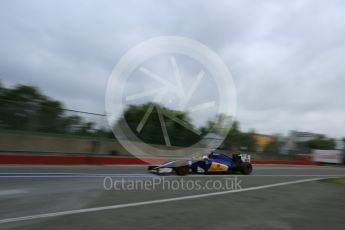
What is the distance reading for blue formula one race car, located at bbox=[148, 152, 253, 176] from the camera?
523 inches

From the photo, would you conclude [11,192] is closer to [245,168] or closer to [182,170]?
[182,170]

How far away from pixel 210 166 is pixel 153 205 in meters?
7.00

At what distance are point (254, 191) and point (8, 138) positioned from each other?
29.5 feet

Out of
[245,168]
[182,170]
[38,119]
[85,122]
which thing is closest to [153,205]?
[182,170]

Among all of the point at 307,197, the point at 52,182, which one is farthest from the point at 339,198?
the point at 52,182

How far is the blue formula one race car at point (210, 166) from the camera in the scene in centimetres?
1330

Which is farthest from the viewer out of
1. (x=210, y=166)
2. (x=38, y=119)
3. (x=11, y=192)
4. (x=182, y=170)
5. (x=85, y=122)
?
(x=85, y=122)

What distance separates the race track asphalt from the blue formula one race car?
160 centimetres

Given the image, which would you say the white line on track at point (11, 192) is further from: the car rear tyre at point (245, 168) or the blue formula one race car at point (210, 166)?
the car rear tyre at point (245, 168)

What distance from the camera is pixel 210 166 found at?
47.8ft

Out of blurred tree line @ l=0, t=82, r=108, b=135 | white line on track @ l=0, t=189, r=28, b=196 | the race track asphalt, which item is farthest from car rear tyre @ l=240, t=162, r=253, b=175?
white line on track @ l=0, t=189, r=28, b=196

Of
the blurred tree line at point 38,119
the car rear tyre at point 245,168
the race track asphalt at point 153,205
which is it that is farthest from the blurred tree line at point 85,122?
the car rear tyre at point 245,168

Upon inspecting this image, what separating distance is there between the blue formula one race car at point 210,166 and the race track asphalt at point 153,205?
160 centimetres

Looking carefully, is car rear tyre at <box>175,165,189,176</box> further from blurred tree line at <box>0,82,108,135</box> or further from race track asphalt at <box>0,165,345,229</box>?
blurred tree line at <box>0,82,108,135</box>
